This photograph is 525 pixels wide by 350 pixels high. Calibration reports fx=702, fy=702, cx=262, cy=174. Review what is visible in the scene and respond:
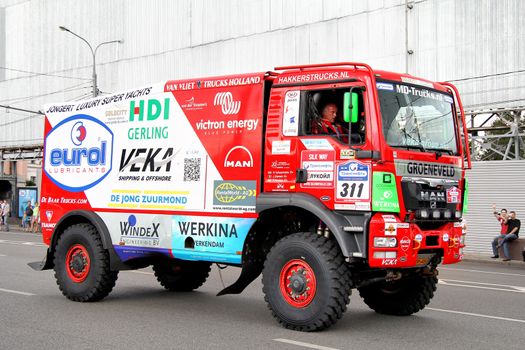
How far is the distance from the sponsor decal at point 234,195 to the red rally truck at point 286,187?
0.02 metres

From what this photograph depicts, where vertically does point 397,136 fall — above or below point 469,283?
above

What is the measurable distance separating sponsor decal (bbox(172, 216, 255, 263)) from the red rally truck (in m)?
0.02

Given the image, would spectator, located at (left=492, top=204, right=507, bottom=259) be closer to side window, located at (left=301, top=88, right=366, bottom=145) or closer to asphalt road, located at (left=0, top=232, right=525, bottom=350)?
asphalt road, located at (left=0, top=232, right=525, bottom=350)

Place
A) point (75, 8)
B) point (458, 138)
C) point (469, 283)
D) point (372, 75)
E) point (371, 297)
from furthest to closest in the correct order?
1. point (75, 8)
2. point (469, 283)
3. point (371, 297)
4. point (458, 138)
5. point (372, 75)

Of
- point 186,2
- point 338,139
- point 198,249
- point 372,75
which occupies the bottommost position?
point 198,249

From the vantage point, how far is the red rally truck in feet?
25.5

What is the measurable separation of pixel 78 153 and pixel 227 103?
3.13 meters

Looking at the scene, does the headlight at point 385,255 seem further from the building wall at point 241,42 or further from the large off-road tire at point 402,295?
the building wall at point 241,42

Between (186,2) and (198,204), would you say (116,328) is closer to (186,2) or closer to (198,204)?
(198,204)

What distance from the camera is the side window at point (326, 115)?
8000 mm

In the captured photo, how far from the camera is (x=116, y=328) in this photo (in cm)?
816

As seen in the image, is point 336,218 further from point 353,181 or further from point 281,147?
point 281,147

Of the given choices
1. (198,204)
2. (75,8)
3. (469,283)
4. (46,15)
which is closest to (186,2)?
(75,8)

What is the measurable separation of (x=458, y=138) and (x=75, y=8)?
137 feet
